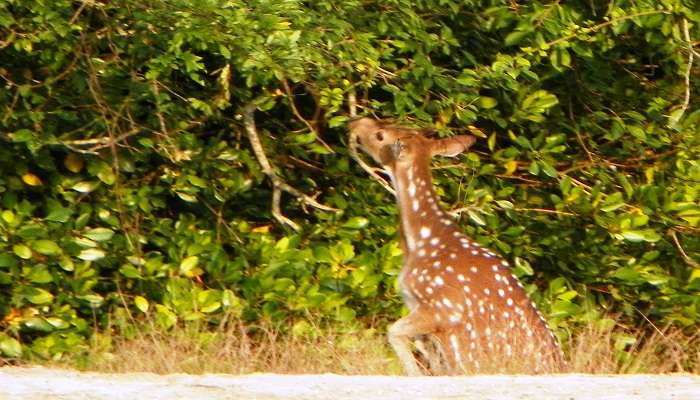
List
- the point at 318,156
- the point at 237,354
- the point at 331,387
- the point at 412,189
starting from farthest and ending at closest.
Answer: the point at 318,156 < the point at 412,189 < the point at 237,354 < the point at 331,387

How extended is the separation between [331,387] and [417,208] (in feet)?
8.45

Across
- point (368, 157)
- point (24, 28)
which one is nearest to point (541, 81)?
point (368, 157)

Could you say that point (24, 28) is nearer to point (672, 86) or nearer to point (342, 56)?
point (342, 56)

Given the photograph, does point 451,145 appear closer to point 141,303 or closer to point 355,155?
point 355,155

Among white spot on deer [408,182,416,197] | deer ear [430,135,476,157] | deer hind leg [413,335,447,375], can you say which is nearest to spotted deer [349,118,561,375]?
deer hind leg [413,335,447,375]

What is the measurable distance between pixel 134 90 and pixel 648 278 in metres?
3.59

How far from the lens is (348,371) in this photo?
331 inches

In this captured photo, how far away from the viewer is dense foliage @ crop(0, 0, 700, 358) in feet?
32.2

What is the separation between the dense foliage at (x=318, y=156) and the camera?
387 inches

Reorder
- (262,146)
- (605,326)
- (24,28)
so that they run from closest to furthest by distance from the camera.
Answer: (24,28)
(605,326)
(262,146)

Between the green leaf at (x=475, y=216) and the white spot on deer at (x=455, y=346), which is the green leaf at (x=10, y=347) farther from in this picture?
the green leaf at (x=475, y=216)

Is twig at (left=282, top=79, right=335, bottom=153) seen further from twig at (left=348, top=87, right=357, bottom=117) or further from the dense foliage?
twig at (left=348, top=87, right=357, bottom=117)

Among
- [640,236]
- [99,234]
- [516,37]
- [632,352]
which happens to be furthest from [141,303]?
A: [640,236]

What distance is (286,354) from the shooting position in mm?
8828
